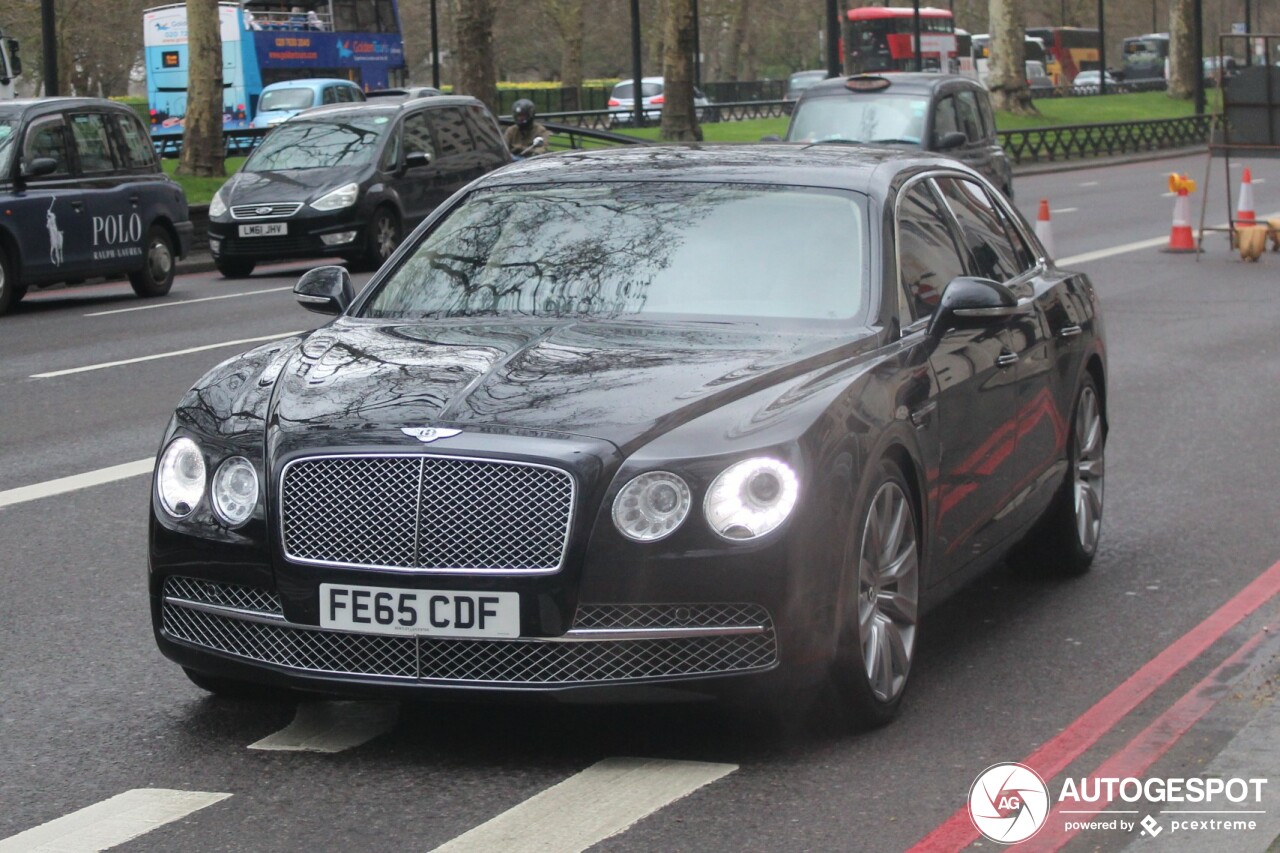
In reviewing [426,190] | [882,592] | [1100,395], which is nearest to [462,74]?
[426,190]

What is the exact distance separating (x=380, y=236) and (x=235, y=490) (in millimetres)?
17722

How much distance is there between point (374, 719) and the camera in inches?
218

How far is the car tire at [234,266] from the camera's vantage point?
894 inches

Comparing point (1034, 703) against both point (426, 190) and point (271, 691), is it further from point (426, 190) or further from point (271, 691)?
point (426, 190)

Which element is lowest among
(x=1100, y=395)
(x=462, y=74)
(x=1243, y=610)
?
(x=1243, y=610)

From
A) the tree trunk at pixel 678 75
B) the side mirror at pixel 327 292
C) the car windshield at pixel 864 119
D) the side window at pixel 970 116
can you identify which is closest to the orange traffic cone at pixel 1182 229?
the side window at pixel 970 116

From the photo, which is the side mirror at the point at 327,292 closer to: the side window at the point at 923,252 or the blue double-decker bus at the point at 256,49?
the side window at the point at 923,252

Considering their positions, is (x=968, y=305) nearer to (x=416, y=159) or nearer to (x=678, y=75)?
(x=416, y=159)

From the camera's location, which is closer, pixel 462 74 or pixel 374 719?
pixel 374 719

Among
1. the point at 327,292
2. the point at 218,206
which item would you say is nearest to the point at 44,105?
the point at 218,206

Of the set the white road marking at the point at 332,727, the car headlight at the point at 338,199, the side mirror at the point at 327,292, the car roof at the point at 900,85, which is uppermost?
the car roof at the point at 900,85

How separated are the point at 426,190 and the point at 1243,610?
1743cm

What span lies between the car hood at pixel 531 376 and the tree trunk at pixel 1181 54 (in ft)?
234

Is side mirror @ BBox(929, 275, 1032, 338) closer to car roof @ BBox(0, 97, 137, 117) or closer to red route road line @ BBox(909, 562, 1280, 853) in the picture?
red route road line @ BBox(909, 562, 1280, 853)
